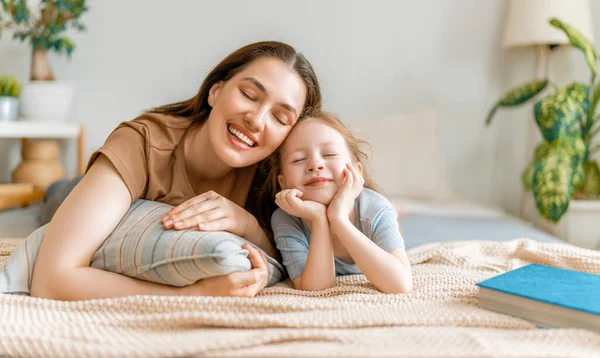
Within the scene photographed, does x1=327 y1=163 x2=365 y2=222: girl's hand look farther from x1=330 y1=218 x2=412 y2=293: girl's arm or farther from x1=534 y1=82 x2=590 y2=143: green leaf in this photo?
x1=534 y1=82 x2=590 y2=143: green leaf

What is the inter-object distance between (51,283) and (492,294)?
→ 750 millimetres

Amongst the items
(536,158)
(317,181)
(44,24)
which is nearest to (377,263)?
(317,181)

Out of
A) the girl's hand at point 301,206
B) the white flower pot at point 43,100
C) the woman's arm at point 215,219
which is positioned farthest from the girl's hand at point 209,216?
the white flower pot at point 43,100

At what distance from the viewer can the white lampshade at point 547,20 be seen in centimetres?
276

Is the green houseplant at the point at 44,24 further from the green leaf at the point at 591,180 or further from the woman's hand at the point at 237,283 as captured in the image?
the green leaf at the point at 591,180

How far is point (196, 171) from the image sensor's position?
1478mm

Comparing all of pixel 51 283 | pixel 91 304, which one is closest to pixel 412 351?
pixel 91 304

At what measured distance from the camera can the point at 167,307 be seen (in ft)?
3.14

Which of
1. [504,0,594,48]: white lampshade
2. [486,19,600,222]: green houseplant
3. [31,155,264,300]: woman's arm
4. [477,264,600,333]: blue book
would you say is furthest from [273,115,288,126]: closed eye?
[504,0,594,48]: white lampshade

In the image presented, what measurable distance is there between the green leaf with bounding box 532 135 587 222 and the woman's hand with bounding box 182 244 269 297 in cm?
153

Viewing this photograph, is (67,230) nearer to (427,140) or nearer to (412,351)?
(412,351)

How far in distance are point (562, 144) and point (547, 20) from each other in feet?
2.17

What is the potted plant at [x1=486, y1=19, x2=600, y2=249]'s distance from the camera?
2.32 m

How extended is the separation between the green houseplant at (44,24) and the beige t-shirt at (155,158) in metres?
1.46
